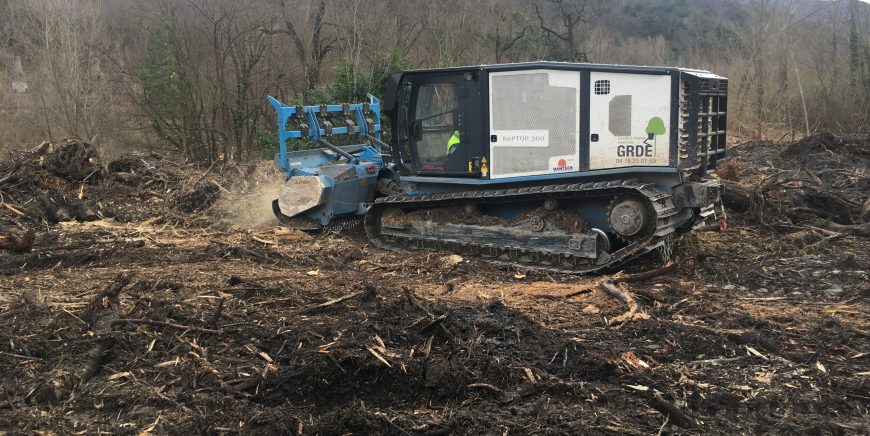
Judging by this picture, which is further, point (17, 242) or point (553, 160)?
point (17, 242)

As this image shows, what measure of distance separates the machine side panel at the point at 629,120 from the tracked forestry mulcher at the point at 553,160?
0.4 inches

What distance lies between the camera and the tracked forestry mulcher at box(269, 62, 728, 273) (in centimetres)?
797

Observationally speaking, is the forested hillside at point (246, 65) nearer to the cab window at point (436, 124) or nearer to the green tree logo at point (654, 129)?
the cab window at point (436, 124)

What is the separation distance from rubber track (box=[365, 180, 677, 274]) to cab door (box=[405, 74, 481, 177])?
0.37 metres

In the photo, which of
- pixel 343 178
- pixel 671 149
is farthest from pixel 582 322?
pixel 343 178

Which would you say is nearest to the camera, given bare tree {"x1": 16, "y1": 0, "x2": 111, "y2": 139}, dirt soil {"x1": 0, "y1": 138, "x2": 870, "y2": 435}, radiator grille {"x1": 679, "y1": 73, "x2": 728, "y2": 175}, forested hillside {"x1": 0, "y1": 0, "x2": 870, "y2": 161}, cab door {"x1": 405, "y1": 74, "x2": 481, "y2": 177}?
dirt soil {"x1": 0, "y1": 138, "x2": 870, "y2": 435}

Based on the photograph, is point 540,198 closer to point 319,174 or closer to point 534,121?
point 534,121

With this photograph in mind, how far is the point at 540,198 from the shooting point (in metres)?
8.54

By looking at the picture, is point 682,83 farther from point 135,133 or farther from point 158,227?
point 135,133

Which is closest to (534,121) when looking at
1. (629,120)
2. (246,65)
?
(629,120)

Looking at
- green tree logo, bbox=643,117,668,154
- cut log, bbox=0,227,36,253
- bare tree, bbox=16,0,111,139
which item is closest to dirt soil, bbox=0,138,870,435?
cut log, bbox=0,227,36,253

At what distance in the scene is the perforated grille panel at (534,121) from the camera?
26.9ft

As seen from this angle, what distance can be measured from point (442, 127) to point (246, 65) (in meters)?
16.5

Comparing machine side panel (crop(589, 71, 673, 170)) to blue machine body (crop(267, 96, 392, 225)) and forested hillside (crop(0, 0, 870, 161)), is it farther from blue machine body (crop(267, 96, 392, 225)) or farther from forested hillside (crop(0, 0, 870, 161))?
forested hillside (crop(0, 0, 870, 161))
